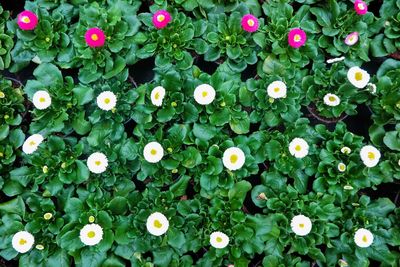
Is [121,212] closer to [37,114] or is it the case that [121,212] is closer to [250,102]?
[37,114]

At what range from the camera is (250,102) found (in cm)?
260

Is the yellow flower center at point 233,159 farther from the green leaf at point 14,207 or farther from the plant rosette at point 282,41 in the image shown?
the green leaf at point 14,207

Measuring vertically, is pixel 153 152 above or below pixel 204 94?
below

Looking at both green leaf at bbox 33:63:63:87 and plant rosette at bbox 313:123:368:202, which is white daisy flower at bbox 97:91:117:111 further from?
plant rosette at bbox 313:123:368:202

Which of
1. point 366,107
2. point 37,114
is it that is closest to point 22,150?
point 37,114

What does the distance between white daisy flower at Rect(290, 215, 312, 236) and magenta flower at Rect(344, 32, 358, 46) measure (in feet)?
3.87

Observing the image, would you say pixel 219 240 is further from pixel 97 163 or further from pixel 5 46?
pixel 5 46

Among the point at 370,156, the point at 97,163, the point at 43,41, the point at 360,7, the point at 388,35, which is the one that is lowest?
the point at 97,163

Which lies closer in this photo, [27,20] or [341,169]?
[341,169]

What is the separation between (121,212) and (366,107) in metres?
1.76

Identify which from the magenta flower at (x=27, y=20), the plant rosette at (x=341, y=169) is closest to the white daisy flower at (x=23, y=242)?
the magenta flower at (x=27, y=20)

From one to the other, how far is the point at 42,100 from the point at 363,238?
205cm

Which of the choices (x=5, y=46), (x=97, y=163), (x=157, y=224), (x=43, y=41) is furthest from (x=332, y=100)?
(x=5, y=46)

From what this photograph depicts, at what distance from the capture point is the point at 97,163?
2.36 m
